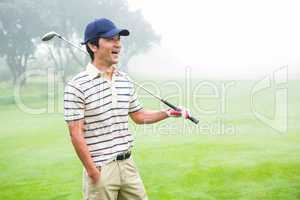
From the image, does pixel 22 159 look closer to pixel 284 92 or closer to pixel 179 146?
pixel 179 146

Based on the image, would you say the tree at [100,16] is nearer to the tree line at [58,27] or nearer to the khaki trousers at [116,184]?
the tree line at [58,27]

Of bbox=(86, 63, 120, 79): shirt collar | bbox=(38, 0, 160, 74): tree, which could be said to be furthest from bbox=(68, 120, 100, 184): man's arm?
bbox=(38, 0, 160, 74): tree

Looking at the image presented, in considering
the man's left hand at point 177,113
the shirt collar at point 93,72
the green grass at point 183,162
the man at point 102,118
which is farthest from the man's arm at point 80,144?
the green grass at point 183,162

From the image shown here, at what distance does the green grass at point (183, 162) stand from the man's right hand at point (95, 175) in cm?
194

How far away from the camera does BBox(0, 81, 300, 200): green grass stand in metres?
3.83

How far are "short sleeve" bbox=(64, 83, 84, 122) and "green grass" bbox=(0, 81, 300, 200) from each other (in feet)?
6.82

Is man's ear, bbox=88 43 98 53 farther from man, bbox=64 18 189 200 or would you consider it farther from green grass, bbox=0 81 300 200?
green grass, bbox=0 81 300 200

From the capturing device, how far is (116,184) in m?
1.82

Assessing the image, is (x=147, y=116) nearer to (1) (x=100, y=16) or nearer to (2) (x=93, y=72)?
(2) (x=93, y=72)

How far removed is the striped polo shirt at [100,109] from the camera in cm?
173

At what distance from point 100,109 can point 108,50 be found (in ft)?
0.74

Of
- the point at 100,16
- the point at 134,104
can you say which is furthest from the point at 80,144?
the point at 100,16

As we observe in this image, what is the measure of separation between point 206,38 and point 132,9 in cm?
518

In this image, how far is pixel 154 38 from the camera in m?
20.3
